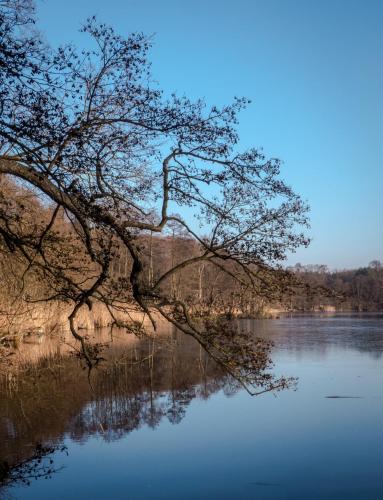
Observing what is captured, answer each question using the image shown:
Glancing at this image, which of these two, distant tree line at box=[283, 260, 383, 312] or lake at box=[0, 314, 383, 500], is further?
lake at box=[0, 314, 383, 500]

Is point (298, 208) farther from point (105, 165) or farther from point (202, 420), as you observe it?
point (202, 420)

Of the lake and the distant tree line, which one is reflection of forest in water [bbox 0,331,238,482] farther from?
the distant tree line

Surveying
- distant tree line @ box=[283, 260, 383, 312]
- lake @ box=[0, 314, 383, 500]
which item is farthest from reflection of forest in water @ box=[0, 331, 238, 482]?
distant tree line @ box=[283, 260, 383, 312]

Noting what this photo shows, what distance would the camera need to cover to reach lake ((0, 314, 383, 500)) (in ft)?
20.9

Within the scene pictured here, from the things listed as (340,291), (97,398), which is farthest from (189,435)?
(340,291)

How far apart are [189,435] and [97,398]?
9.46 ft

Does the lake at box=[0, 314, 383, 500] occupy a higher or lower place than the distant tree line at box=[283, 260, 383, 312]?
lower

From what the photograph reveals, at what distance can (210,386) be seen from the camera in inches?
476

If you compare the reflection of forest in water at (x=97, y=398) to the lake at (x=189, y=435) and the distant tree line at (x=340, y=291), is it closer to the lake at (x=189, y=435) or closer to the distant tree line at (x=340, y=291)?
the lake at (x=189, y=435)

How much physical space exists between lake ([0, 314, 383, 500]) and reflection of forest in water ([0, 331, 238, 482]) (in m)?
0.03

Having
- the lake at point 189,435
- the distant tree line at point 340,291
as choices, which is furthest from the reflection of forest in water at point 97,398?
the distant tree line at point 340,291

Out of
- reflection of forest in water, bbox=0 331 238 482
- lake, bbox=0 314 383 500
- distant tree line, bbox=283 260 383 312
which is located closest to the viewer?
distant tree line, bbox=283 260 383 312

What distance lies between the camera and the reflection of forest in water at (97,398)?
825 centimetres

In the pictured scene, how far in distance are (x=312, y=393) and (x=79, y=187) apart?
824cm
